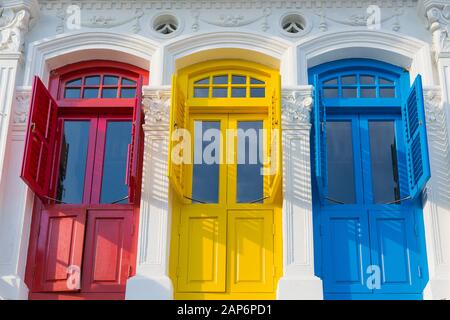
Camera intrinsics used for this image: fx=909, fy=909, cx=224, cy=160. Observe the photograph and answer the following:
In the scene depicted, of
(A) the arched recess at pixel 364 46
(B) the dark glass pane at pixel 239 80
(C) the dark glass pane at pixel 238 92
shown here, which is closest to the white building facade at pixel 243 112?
(A) the arched recess at pixel 364 46

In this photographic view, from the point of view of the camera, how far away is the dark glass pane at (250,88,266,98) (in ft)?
40.2

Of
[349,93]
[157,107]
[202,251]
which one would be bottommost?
[202,251]

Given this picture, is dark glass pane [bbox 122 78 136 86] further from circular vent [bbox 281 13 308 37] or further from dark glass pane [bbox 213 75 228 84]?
circular vent [bbox 281 13 308 37]

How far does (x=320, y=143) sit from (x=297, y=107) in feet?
2.21

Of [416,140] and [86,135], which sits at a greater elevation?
[86,135]

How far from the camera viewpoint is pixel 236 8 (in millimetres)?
Result: 12578

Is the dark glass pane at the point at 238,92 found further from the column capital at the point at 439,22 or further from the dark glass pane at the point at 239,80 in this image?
the column capital at the point at 439,22

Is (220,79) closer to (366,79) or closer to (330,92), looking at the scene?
(330,92)

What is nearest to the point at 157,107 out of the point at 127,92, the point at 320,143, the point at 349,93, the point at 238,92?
the point at 127,92

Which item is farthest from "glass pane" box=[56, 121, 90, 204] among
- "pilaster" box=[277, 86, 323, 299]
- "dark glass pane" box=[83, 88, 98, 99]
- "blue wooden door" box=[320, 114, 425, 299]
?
"blue wooden door" box=[320, 114, 425, 299]

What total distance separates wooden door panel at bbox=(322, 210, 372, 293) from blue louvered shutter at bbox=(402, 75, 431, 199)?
765 millimetres

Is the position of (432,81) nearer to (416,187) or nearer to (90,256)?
(416,187)

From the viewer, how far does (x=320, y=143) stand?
11312 mm
